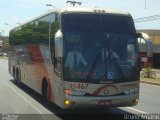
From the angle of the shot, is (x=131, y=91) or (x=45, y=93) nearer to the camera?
(x=131, y=91)

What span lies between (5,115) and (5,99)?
444 cm

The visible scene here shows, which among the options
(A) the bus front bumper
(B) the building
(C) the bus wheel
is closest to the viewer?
(A) the bus front bumper

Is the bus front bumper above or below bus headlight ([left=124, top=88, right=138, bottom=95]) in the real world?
below

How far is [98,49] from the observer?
12008mm

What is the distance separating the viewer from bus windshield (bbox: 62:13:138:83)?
38.9 ft

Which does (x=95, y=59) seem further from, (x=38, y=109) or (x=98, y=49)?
(x=38, y=109)

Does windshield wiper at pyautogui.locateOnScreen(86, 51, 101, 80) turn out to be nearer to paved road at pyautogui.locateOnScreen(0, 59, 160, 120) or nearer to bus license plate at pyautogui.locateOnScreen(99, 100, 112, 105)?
bus license plate at pyautogui.locateOnScreen(99, 100, 112, 105)

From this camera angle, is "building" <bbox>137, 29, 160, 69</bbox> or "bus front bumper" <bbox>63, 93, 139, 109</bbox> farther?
"building" <bbox>137, 29, 160, 69</bbox>

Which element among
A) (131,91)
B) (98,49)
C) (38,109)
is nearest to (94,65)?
(98,49)

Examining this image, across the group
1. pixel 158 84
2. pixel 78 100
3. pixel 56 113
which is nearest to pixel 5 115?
pixel 56 113

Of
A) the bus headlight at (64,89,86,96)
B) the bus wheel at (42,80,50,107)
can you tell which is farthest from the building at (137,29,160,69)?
the bus headlight at (64,89,86,96)

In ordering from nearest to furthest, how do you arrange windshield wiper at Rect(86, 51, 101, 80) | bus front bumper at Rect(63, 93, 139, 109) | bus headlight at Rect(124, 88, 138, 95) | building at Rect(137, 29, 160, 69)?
1. bus front bumper at Rect(63, 93, 139, 109)
2. windshield wiper at Rect(86, 51, 101, 80)
3. bus headlight at Rect(124, 88, 138, 95)
4. building at Rect(137, 29, 160, 69)

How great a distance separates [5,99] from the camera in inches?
677

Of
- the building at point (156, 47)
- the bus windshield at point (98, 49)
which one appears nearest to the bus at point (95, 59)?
the bus windshield at point (98, 49)
